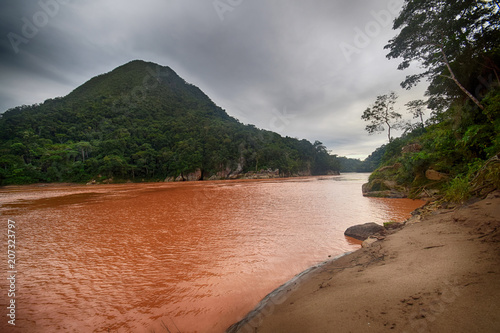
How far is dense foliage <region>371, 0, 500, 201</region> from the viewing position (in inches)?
291

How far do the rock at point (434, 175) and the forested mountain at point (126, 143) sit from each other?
54.4 metres

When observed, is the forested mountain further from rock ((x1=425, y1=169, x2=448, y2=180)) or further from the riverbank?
the riverbank

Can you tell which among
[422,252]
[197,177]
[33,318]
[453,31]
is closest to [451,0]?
[453,31]

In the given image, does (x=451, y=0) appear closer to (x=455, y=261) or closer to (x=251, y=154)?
(x=455, y=261)

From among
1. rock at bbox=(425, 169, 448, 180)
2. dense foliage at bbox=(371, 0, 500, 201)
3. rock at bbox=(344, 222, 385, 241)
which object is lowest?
rock at bbox=(344, 222, 385, 241)

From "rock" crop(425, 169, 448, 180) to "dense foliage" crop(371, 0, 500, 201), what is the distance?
0.06 metres

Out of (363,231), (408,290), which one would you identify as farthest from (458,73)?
(408,290)

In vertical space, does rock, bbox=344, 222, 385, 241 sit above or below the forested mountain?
below

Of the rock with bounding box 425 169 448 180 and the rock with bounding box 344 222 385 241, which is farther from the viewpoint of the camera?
the rock with bounding box 425 169 448 180

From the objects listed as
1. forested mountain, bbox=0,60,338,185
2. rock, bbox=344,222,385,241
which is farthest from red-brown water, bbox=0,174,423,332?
forested mountain, bbox=0,60,338,185

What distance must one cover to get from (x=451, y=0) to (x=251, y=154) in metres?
61.1

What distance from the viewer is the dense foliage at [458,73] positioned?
7395 mm

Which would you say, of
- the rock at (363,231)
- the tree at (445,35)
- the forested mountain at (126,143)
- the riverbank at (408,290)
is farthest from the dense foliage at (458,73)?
the forested mountain at (126,143)

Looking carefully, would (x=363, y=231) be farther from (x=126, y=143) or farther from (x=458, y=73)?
(x=126, y=143)
